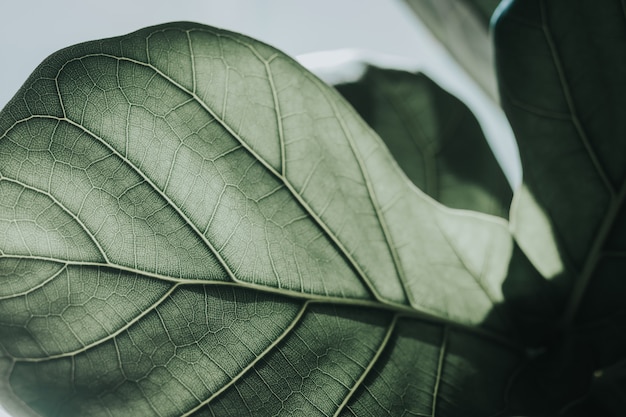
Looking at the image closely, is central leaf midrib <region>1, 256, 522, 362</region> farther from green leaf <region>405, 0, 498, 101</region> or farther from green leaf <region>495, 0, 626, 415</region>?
green leaf <region>405, 0, 498, 101</region>

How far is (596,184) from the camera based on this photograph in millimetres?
493

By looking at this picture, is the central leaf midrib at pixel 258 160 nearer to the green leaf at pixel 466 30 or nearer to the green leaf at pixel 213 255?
the green leaf at pixel 213 255

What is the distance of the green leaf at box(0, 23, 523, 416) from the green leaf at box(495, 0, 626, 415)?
0.26 ft

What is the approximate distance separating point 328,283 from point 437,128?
11.4 inches

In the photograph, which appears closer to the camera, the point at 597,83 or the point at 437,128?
the point at 597,83

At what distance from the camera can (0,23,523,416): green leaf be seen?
43 centimetres

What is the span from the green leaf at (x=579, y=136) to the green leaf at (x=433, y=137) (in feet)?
0.50

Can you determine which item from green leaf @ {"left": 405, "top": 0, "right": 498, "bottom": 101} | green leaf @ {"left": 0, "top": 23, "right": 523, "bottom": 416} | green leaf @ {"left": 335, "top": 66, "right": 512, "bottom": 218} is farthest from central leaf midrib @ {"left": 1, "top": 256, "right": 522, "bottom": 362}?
green leaf @ {"left": 405, "top": 0, "right": 498, "bottom": 101}

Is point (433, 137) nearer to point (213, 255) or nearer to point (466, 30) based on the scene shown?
point (466, 30)

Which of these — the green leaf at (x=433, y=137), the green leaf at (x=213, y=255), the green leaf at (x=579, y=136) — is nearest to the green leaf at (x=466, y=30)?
the green leaf at (x=433, y=137)

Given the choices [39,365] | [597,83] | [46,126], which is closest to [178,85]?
[46,126]

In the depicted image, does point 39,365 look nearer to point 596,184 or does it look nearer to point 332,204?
point 332,204

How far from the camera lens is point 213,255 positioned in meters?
0.46

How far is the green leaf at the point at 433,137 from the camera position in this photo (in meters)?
0.67
